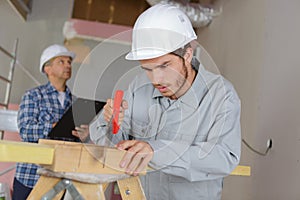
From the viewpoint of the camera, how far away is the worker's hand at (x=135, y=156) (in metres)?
0.83

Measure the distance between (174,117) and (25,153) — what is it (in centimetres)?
46

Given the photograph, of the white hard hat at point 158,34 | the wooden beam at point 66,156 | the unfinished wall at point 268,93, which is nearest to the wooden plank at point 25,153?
the wooden beam at point 66,156

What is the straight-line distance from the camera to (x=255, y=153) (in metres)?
1.88

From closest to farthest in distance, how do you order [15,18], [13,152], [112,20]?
[13,152]
[15,18]
[112,20]

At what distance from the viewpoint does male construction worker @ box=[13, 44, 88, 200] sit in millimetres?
2049

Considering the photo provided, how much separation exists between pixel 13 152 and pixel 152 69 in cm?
38

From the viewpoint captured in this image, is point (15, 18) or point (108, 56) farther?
point (15, 18)

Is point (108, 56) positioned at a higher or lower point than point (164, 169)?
higher

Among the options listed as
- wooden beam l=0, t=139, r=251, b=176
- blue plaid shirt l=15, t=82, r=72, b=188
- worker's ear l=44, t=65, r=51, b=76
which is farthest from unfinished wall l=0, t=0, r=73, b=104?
wooden beam l=0, t=139, r=251, b=176

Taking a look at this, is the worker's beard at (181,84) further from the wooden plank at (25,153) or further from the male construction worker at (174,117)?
the wooden plank at (25,153)

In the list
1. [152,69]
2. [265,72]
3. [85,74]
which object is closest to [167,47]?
[152,69]

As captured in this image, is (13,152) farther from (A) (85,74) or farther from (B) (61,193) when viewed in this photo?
(A) (85,74)

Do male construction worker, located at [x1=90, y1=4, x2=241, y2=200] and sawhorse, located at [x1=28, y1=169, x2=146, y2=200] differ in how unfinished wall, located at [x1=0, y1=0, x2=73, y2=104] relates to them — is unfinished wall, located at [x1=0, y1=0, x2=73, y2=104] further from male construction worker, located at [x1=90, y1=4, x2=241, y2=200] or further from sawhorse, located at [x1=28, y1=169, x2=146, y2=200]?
sawhorse, located at [x1=28, y1=169, x2=146, y2=200]

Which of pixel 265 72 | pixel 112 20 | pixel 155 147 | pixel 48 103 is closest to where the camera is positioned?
pixel 155 147
